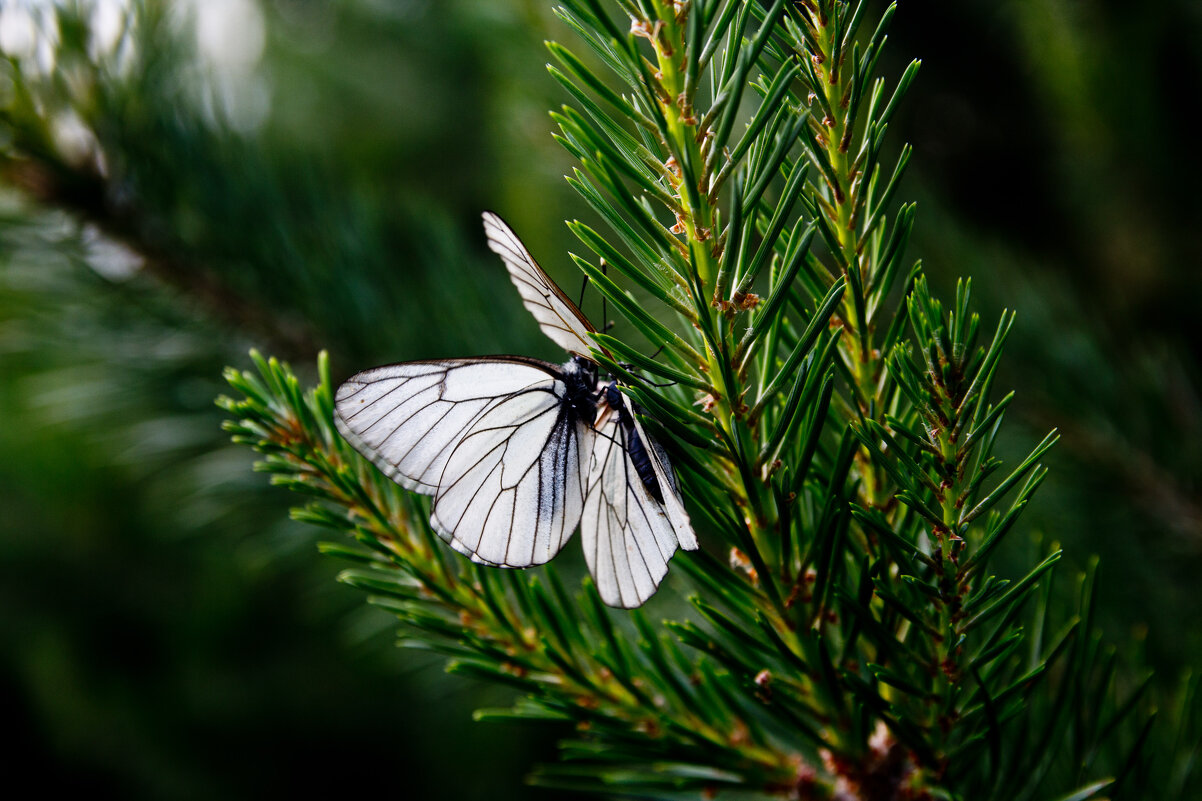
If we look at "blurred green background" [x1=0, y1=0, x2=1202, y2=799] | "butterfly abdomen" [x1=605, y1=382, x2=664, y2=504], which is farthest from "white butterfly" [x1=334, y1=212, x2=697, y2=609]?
"blurred green background" [x1=0, y1=0, x2=1202, y2=799]

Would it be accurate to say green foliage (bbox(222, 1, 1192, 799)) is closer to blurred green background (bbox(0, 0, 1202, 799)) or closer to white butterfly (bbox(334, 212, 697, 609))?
white butterfly (bbox(334, 212, 697, 609))

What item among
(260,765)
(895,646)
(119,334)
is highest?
(119,334)

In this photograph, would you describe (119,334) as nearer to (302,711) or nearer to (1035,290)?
(302,711)

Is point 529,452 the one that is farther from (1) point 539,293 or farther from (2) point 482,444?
(1) point 539,293

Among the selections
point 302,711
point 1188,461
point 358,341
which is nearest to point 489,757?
point 302,711

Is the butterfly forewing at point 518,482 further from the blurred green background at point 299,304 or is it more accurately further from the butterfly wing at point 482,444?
the blurred green background at point 299,304

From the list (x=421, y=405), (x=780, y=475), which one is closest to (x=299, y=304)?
(x=421, y=405)
